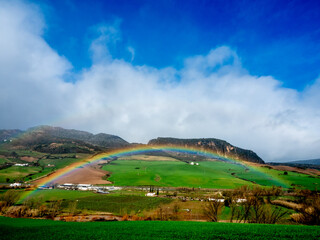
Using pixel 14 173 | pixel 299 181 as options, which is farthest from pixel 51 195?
pixel 299 181

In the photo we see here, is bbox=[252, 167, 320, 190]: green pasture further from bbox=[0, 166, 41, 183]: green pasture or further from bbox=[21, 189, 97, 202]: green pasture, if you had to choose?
bbox=[0, 166, 41, 183]: green pasture

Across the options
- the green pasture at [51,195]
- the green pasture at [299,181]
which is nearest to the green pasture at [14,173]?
the green pasture at [51,195]

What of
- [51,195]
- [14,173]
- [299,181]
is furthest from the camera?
[14,173]

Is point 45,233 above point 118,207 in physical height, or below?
above

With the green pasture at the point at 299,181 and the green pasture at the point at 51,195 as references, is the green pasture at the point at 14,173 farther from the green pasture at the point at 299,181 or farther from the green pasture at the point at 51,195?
the green pasture at the point at 299,181

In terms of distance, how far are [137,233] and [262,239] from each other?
1180cm

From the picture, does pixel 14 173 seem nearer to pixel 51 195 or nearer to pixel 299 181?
pixel 51 195

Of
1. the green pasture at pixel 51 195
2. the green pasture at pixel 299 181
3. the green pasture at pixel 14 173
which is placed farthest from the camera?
the green pasture at pixel 14 173

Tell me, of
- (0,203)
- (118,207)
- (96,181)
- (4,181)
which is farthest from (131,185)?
(0,203)

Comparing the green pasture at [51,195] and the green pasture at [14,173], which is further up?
the green pasture at [14,173]

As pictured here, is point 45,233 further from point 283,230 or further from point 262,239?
point 283,230

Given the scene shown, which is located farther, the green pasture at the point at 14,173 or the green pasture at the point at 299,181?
the green pasture at the point at 14,173

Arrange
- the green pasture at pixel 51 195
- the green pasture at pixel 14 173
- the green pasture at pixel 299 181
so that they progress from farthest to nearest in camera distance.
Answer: the green pasture at pixel 14 173, the green pasture at pixel 299 181, the green pasture at pixel 51 195

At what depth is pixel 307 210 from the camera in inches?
1537
